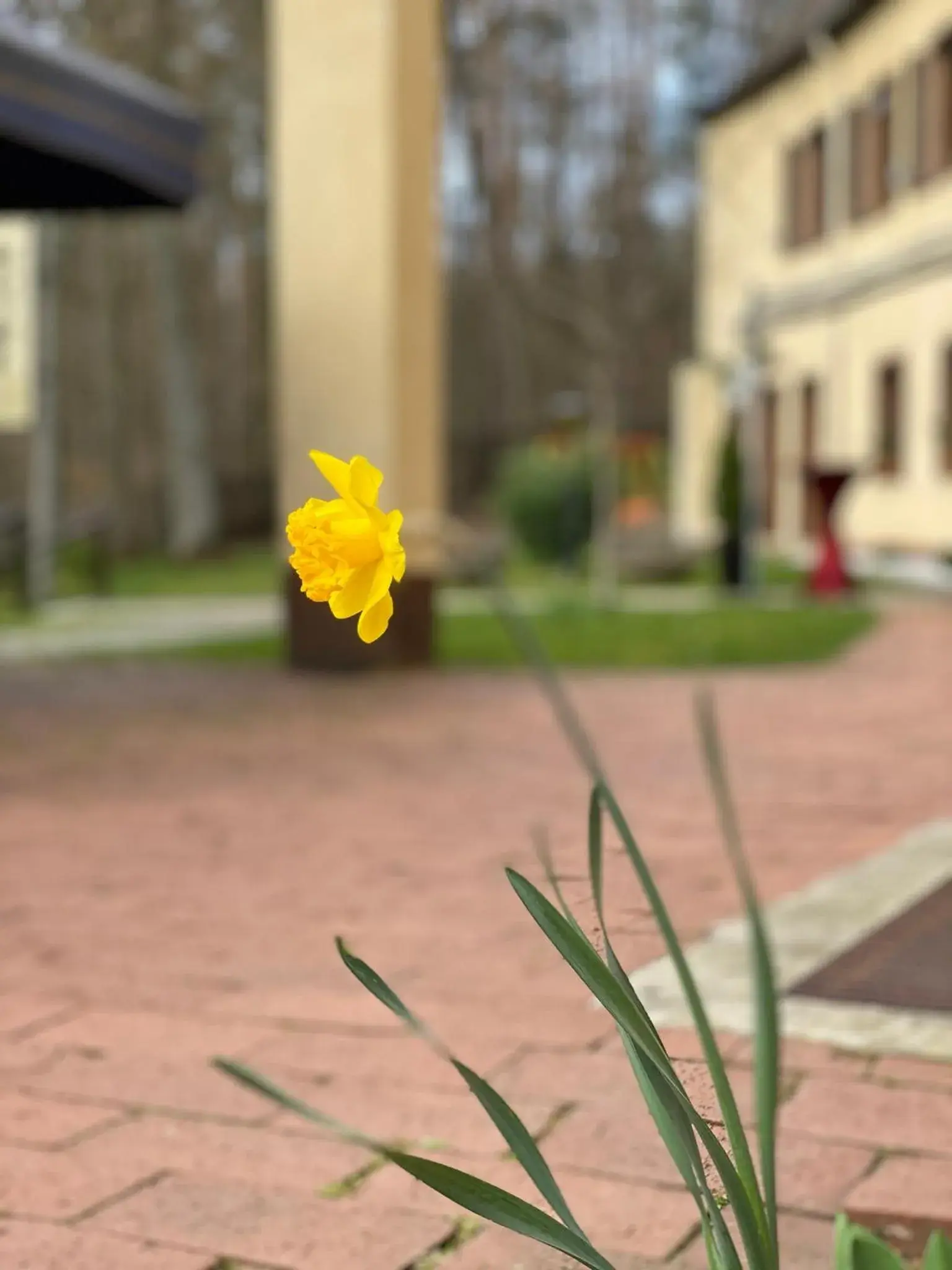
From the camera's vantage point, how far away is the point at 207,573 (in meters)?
18.6

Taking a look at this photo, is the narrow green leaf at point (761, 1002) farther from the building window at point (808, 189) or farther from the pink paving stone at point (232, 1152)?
the building window at point (808, 189)

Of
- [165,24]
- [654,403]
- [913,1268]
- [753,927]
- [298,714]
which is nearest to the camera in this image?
[753,927]

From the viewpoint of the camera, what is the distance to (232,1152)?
2309mm

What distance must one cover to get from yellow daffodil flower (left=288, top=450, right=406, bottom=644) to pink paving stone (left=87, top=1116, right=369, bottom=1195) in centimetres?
122

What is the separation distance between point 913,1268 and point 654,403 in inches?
1243

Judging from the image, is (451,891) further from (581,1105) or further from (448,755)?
(448,755)

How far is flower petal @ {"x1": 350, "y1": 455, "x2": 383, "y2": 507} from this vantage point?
1167 millimetres

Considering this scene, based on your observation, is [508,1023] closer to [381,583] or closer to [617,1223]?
[617,1223]

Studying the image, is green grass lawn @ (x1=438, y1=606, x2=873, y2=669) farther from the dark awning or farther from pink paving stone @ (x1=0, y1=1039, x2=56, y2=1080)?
pink paving stone @ (x1=0, y1=1039, x2=56, y2=1080)

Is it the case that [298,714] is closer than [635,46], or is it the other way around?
[298,714]

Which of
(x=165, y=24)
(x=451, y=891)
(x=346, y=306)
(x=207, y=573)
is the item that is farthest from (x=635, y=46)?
(x=451, y=891)

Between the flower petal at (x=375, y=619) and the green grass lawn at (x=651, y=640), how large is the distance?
7.91m

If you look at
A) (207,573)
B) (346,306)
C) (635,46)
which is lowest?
(207,573)

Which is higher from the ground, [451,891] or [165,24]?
[165,24]
